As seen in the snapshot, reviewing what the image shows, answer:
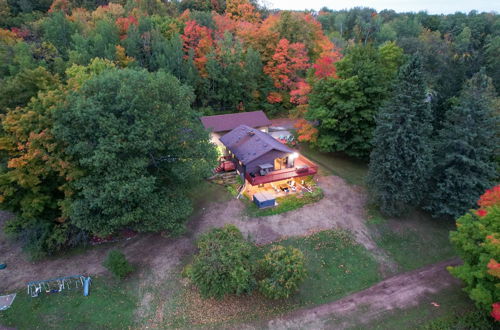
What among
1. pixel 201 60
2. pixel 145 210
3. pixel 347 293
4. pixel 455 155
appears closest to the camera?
pixel 347 293

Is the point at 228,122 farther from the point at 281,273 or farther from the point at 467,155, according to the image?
the point at 467,155

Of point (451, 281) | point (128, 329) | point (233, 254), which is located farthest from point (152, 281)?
point (451, 281)

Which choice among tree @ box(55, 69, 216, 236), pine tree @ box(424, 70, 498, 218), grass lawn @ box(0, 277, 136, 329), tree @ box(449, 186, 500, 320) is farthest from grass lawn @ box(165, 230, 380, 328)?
pine tree @ box(424, 70, 498, 218)

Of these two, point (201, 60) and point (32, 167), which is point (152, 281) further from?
point (201, 60)

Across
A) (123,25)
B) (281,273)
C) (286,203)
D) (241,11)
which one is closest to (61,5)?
(123,25)

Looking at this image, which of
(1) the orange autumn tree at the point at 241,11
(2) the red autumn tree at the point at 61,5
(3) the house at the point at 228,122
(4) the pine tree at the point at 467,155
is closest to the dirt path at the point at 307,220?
(4) the pine tree at the point at 467,155

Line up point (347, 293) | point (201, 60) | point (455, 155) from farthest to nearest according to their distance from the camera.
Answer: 1. point (201, 60)
2. point (455, 155)
3. point (347, 293)

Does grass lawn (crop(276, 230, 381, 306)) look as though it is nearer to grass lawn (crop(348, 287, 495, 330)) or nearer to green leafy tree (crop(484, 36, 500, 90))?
grass lawn (crop(348, 287, 495, 330))
